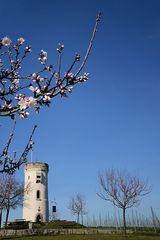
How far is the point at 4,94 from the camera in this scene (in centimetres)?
532

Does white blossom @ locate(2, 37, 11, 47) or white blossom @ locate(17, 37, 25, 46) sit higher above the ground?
white blossom @ locate(17, 37, 25, 46)

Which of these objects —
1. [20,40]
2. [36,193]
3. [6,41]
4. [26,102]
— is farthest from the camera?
[36,193]

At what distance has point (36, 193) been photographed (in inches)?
2489

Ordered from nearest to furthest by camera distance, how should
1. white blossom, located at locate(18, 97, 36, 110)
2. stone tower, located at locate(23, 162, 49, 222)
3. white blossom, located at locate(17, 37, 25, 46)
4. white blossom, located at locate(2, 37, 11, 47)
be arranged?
white blossom, located at locate(18, 97, 36, 110) < white blossom, located at locate(2, 37, 11, 47) < white blossom, located at locate(17, 37, 25, 46) < stone tower, located at locate(23, 162, 49, 222)

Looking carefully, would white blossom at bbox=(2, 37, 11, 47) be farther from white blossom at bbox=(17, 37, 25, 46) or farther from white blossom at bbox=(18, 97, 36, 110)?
white blossom at bbox=(18, 97, 36, 110)

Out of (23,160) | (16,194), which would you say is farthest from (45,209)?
(23,160)

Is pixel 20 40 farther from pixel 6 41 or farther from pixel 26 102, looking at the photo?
pixel 26 102

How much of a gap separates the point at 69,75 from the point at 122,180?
35.6 metres

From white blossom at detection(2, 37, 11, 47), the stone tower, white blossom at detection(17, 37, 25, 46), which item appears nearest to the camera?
white blossom at detection(2, 37, 11, 47)

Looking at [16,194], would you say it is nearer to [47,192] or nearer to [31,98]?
[47,192]

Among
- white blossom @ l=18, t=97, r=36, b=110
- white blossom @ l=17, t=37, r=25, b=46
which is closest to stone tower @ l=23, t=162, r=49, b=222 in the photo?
white blossom @ l=17, t=37, r=25, b=46

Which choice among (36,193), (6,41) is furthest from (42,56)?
(36,193)

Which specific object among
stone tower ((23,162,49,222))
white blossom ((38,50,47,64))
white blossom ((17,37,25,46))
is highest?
stone tower ((23,162,49,222))

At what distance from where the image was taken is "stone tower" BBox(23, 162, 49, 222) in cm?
6175
